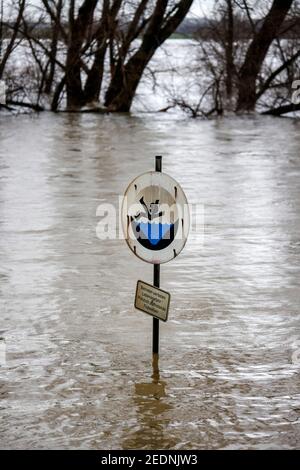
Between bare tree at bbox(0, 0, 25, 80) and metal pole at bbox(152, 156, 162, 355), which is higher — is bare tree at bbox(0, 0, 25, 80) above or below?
above

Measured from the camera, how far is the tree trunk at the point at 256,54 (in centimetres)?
3022

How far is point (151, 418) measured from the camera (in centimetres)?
684

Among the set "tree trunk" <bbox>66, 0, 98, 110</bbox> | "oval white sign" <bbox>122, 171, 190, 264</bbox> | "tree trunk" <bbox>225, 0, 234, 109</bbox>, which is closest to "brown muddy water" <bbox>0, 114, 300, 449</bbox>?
"oval white sign" <bbox>122, 171, 190, 264</bbox>

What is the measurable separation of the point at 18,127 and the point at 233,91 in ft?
23.2

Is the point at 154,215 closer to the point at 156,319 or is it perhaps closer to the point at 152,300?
the point at 152,300

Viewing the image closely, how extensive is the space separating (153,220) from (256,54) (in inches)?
927

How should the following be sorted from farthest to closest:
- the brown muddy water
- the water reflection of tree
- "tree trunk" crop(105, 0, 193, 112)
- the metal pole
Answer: "tree trunk" crop(105, 0, 193, 112), the metal pole, the brown muddy water, the water reflection of tree

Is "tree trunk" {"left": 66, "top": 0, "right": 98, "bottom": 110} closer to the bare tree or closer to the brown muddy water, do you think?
the bare tree

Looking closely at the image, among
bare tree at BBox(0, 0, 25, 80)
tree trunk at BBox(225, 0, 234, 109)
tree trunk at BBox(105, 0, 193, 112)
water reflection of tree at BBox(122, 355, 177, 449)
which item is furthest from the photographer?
tree trunk at BBox(105, 0, 193, 112)

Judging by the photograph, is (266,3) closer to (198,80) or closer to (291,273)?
(198,80)

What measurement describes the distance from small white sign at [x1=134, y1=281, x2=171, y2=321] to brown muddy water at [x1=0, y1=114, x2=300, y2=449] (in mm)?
435

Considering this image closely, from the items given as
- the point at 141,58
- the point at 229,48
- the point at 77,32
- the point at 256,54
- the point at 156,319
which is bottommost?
the point at 156,319

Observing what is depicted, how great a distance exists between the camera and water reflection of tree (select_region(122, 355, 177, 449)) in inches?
252

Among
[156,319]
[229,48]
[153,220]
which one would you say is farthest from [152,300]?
[229,48]
